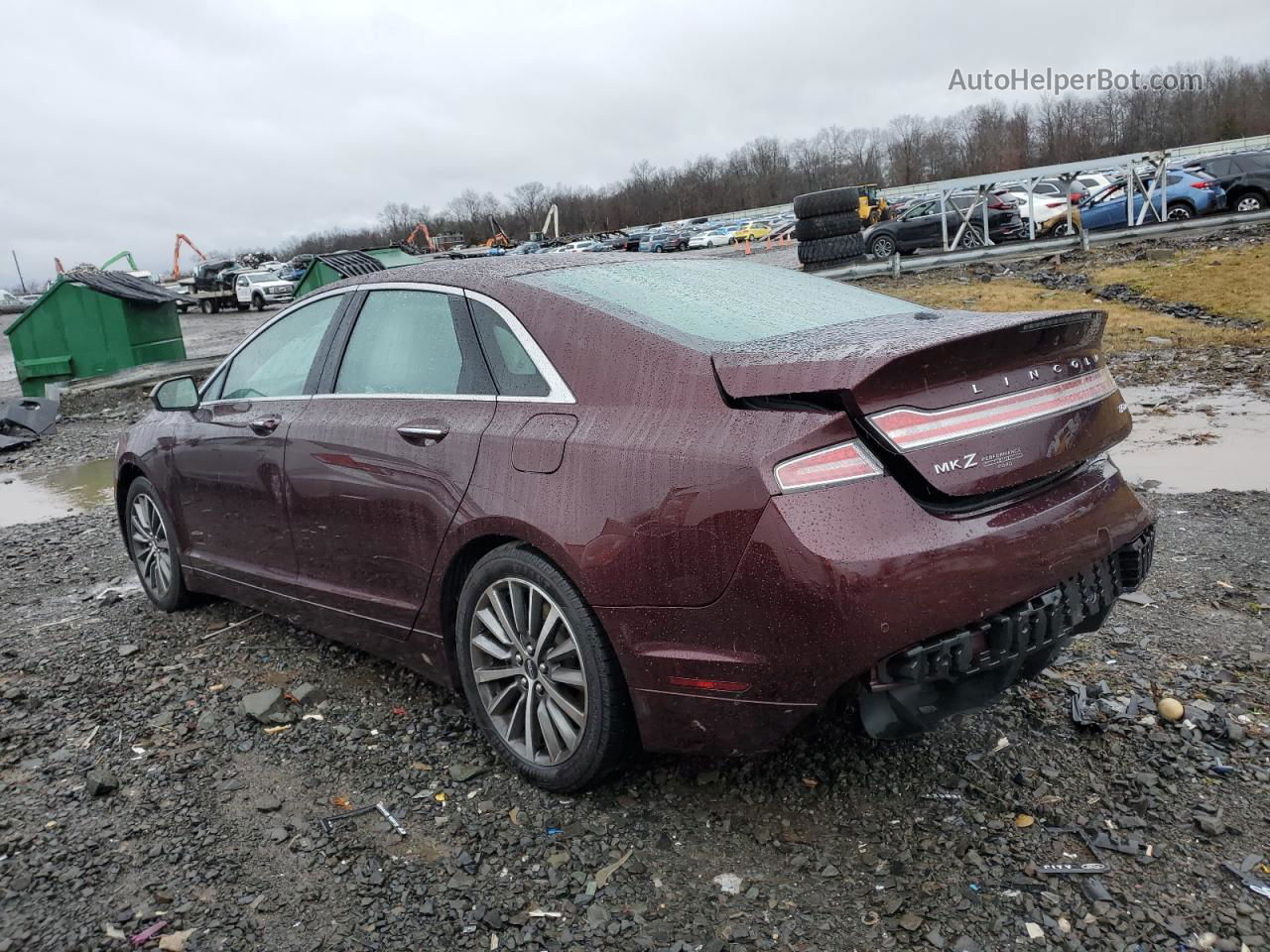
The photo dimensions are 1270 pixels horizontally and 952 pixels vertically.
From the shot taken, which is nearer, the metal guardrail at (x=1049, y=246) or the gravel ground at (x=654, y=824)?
the gravel ground at (x=654, y=824)

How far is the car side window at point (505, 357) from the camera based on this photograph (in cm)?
299

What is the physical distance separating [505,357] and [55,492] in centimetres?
816

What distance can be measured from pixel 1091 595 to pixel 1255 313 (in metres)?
12.0

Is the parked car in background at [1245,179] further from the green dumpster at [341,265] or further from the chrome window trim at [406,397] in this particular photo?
the chrome window trim at [406,397]

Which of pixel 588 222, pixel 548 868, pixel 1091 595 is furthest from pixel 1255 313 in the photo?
pixel 588 222

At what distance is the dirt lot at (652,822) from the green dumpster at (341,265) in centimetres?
1032

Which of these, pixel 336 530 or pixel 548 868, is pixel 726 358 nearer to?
pixel 548 868

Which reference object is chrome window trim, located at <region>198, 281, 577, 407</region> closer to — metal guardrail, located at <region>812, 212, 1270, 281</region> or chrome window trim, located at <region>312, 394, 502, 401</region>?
chrome window trim, located at <region>312, 394, 502, 401</region>

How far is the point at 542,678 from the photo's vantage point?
116 inches

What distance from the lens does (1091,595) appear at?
269 cm

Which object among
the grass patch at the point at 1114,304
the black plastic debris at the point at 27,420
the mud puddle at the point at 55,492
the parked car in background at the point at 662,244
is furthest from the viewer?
the parked car in background at the point at 662,244

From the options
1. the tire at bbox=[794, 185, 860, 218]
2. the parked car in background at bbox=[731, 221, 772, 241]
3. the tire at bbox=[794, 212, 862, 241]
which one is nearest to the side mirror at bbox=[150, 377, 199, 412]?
the tire at bbox=[794, 212, 862, 241]

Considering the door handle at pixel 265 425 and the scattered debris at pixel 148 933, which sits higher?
the door handle at pixel 265 425

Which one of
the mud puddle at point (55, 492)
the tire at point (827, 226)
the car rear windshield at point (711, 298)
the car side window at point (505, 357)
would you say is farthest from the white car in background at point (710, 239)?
the car side window at point (505, 357)
